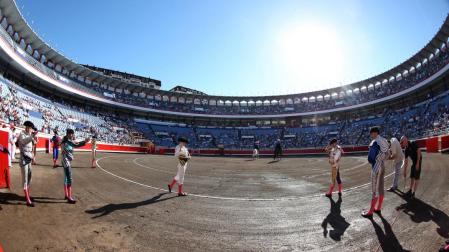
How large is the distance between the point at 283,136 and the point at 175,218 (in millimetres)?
60228

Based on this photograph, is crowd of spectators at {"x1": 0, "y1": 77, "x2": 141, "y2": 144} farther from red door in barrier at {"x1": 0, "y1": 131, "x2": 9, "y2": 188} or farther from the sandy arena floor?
the sandy arena floor

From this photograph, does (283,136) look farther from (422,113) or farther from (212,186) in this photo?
(212,186)

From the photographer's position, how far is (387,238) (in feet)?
15.4

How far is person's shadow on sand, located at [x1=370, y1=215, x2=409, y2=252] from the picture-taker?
4.28 meters

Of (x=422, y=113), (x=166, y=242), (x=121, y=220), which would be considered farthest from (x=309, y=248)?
(x=422, y=113)

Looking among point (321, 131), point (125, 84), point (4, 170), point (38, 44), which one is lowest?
point (4, 170)

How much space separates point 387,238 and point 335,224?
103 centimetres

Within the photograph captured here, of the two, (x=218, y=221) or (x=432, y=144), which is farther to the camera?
(x=432, y=144)

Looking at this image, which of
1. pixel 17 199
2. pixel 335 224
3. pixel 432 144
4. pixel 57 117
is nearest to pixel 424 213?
pixel 335 224

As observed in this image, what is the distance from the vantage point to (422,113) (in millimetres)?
41812

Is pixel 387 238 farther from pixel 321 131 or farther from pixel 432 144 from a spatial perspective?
pixel 321 131

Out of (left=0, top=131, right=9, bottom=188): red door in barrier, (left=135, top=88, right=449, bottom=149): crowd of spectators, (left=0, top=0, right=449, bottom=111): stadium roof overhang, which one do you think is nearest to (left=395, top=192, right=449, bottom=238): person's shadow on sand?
(left=0, top=131, right=9, bottom=188): red door in barrier

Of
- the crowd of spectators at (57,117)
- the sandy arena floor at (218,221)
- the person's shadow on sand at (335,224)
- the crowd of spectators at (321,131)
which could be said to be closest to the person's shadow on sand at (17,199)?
the sandy arena floor at (218,221)

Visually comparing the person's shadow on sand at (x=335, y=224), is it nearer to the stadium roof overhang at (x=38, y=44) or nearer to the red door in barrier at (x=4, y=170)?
the red door in barrier at (x=4, y=170)
